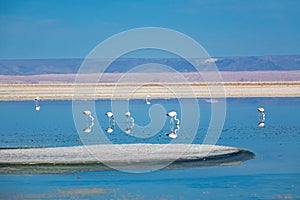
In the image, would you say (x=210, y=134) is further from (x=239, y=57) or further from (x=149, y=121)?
(x=239, y=57)

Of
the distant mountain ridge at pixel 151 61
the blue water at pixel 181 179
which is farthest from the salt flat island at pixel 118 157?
the distant mountain ridge at pixel 151 61

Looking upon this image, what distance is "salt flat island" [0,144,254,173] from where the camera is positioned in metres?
30.1

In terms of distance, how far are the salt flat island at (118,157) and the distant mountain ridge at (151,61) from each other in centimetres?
12329

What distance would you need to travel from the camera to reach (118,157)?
31.4 metres

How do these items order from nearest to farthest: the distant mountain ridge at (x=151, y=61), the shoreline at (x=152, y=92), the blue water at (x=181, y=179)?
the blue water at (x=181, y=179)
the shoreline at (x=152, y=92)
the distant mountain ridge at (x=151, y=61)

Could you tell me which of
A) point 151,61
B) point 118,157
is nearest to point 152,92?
point 118,157

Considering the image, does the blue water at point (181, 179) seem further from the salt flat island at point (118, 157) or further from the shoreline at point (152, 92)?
the shoreline at point (152, 92)

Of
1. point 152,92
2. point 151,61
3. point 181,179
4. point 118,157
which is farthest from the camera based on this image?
point 151,61

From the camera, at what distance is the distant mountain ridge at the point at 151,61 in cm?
16250

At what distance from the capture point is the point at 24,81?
139 metres

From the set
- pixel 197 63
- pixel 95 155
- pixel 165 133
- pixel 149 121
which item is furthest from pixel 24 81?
pixel 95 155

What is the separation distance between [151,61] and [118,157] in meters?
128

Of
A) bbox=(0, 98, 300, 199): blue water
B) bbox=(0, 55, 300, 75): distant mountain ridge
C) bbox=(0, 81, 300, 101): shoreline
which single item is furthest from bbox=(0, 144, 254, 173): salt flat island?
bbox=(0, 55, 300, 75): distant mountain ridge

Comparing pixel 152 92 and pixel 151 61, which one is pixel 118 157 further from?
pixel 151 61
